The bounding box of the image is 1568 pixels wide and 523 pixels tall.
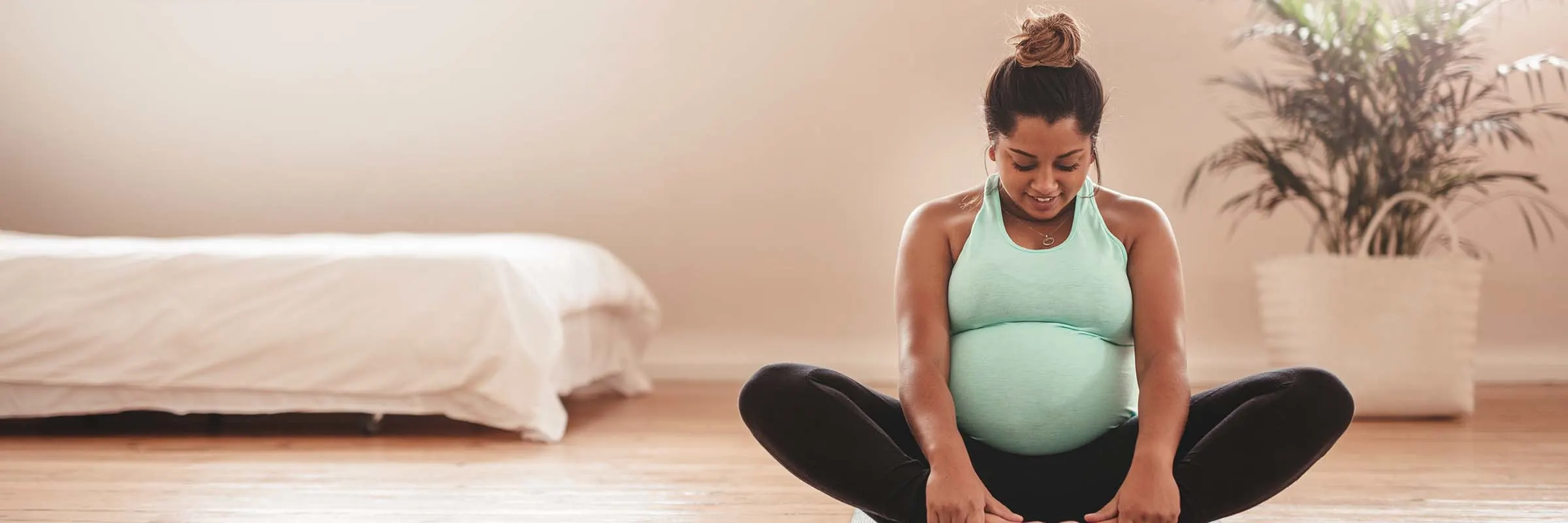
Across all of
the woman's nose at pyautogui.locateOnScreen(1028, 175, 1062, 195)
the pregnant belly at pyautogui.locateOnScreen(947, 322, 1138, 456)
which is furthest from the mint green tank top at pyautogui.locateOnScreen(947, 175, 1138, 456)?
the woman's nose at pyautogui.locateOnScreen(1028, 175, 1062, 195)

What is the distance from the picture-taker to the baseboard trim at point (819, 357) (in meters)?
3.62

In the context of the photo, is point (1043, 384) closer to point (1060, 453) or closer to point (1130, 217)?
point (1060, 453)

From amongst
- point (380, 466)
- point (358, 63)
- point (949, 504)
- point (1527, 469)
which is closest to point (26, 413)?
point (380, 466)

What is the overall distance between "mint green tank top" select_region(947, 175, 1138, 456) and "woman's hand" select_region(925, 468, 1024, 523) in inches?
7.0

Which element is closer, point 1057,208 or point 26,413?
point 1057,208

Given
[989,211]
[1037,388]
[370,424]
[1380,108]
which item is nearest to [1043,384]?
[1037,388]

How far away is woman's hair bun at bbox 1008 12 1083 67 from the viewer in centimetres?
137

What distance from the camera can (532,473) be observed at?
2.22 metres

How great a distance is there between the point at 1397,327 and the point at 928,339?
1792 mm

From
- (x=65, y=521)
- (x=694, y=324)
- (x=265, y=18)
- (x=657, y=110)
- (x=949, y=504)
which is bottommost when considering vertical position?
(x=694, y=324)

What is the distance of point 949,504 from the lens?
1.23 metres

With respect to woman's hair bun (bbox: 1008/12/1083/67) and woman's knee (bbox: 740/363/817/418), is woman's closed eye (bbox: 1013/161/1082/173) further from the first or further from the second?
woman's knee (bbox: 740/363/817/418)

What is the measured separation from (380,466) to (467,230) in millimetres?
1699

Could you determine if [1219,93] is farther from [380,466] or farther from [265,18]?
[265,18]
